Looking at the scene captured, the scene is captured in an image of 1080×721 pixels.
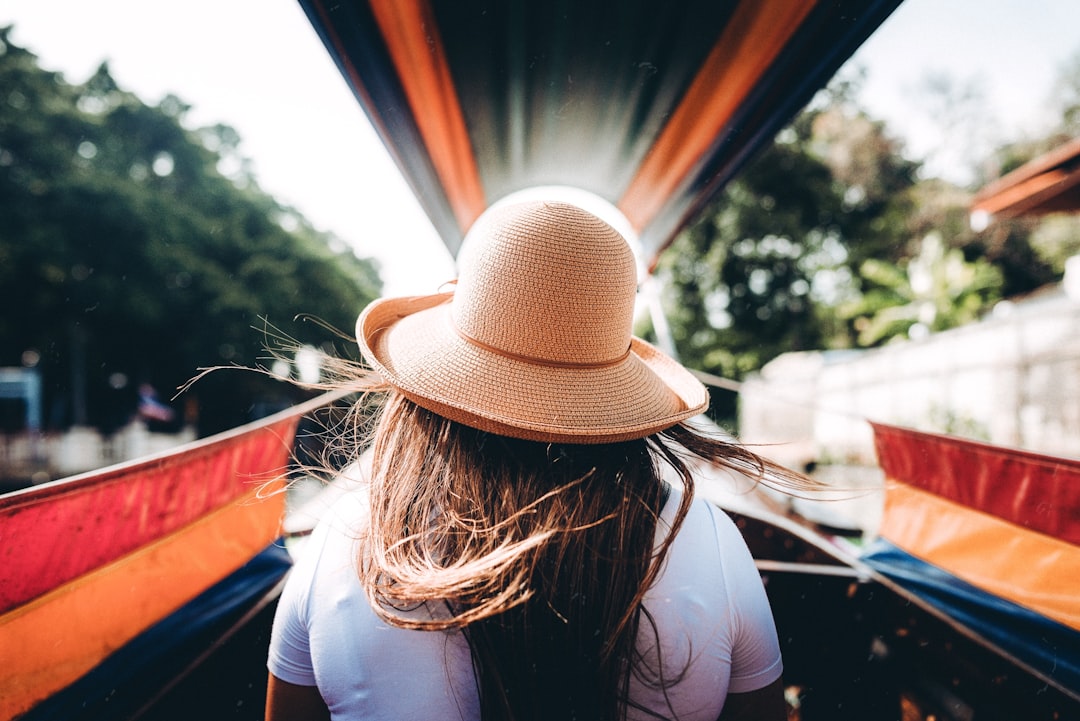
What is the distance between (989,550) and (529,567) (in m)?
1.41

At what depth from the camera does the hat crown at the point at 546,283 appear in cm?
94

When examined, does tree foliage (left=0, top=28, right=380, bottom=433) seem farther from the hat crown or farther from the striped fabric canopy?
the hat crown

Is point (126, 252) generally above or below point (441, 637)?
above

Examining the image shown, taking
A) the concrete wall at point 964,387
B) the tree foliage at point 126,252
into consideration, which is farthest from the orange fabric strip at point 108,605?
the tree foliage at point 126,252

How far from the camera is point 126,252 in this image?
613 inches

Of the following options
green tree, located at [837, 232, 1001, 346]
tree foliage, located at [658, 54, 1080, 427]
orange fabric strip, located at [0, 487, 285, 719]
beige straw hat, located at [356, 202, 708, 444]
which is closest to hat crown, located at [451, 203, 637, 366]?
beige straw hat, located at [356, 202, 708, 444]

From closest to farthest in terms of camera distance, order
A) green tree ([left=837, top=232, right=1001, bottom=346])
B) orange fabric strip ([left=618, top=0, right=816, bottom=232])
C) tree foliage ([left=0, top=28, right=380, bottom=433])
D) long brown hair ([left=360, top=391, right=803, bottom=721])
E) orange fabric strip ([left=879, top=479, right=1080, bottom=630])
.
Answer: long brown hair ([left=360, top=391, right=803, bottom=721]) → orange fabric strip ([left=879, top=479, right=1080, bottom=630]) → orange fabric strip ([left=618, top=0, right=816, bottom=232]) → green tree ([left=837, top=232, right=1001, bottom=346]) → tree foliage ([left=0, top=28, right=380, bottom=433])

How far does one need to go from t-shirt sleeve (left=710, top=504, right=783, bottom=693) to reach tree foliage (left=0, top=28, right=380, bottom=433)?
14039 mm

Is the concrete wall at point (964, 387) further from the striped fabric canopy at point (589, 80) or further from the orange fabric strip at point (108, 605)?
the orange fabric strip at point (108, 605)

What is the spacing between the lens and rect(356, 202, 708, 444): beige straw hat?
35.5 inches

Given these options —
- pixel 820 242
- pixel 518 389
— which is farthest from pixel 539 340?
pixel 820 242

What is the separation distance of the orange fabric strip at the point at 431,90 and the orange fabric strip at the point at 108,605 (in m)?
1.51

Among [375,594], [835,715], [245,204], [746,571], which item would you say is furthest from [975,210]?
[245,204]

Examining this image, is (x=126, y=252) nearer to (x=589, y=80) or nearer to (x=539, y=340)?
(x=589, y=80)
